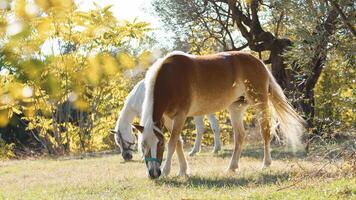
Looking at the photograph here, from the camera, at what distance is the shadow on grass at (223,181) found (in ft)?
20.7

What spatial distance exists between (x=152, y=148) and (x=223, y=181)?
3.22 ft

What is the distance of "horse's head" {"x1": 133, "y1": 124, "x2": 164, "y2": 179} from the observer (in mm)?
6820

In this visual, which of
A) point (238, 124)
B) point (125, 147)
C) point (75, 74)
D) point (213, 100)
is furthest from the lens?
point (75, 74)

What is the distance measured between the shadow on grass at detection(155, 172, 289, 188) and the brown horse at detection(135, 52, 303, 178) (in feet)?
0.96

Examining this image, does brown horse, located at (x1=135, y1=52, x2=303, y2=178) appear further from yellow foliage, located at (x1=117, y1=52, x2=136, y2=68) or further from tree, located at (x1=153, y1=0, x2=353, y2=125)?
yellow foliage, located at (x1=117, y1=52, x2=136, y2=68)

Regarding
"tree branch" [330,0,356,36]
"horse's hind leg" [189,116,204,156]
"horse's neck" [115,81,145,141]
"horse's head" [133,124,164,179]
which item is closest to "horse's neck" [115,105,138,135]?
"horse's neck" [115,81,145,141]

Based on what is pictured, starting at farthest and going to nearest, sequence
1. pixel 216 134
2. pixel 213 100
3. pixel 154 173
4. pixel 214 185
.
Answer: pixel 216 134, pixel 213 100, pixel 154 173, pixel 214 185

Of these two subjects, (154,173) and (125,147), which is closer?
(154,173)

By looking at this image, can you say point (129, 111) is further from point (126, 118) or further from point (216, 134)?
point (216, 134)

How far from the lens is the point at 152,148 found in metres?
6.89

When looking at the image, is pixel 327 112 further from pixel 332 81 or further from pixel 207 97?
pixel 332 81

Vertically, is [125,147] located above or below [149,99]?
below

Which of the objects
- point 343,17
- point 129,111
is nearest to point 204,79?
point 343,17

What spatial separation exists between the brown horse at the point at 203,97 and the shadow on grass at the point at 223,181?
292 millimetres
